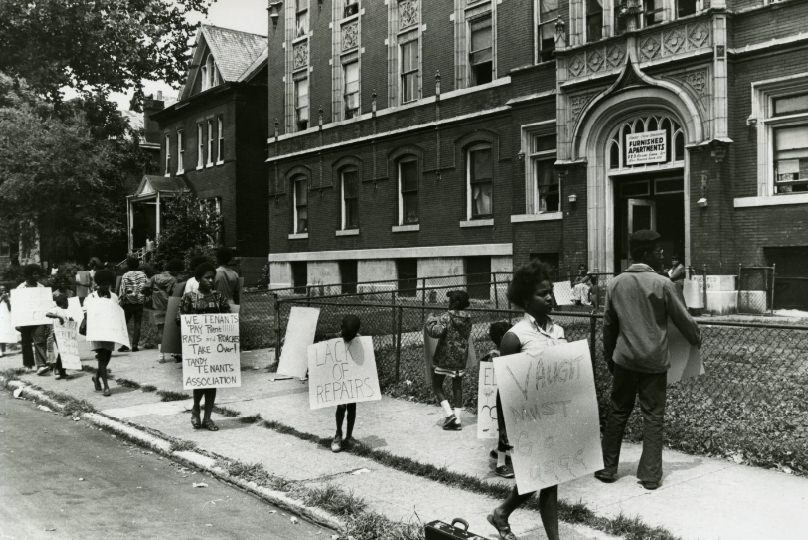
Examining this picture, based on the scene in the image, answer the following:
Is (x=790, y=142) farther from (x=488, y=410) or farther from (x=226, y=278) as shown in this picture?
(x=488, y=410)

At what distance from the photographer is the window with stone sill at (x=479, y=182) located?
22469 mm

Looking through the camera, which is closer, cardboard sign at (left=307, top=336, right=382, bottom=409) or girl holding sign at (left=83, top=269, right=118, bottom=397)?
cardboard sign at (left=307, top=336, right=382, bottom=409)

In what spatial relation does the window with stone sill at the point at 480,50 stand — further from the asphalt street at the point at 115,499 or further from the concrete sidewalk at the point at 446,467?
the asphalt street at the point at 115,499

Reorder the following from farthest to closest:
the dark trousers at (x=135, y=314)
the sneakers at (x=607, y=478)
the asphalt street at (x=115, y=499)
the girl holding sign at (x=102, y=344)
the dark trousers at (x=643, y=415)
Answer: the dark trousers at (x=135, y=314)
the girl holding sign at (x=102, y=344)
the sneakers at (x=607, y=478)
the dark trousers at (x=643, y=415)
the asphalt street at (x=115, y=499)

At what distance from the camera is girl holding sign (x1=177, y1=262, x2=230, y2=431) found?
8.55 meters

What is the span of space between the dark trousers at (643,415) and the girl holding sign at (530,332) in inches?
55.1

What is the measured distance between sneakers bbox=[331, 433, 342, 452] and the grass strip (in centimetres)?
10

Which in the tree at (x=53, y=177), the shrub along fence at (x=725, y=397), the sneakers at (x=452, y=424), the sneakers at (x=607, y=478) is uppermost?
the tree at (x=53, y=177)

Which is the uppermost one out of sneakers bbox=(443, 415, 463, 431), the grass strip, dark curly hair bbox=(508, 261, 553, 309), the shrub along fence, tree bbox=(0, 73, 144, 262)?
tree bbox=(0, 73, 144, 262)

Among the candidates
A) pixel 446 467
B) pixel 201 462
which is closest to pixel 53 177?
pixel 201 462

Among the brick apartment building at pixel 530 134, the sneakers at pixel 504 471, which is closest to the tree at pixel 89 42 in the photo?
the brick apartment building at pixel 530 134

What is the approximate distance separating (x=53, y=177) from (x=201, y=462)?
35536 millimetres

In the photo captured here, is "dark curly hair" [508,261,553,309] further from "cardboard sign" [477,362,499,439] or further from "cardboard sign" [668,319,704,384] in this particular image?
"cardboard sign" [668,319,704,384]

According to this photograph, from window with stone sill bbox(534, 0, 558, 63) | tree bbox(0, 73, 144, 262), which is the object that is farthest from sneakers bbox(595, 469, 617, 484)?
tree bbox(0, 73, 144, 262)
